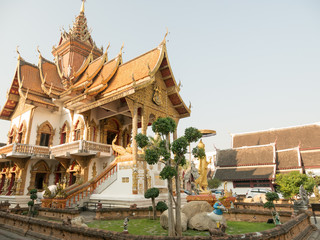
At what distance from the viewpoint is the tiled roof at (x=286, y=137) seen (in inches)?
1098

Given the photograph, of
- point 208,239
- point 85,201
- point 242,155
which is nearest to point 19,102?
point 85,201

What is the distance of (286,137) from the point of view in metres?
30.3

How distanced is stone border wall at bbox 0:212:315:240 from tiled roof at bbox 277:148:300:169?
780 inches

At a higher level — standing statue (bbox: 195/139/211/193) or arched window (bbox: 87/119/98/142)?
arched window (bbox: 87/119/98/142)

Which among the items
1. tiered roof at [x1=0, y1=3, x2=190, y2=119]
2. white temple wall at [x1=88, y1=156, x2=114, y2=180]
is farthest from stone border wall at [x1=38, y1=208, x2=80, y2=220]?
tiered roof at [x1=0, y1=3, x2=190, y2=119]

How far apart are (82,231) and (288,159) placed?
26108 mm

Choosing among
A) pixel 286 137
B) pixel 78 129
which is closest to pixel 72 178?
pixel 78 129

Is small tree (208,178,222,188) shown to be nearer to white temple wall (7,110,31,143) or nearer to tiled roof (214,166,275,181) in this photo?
tiled roof (214,166,275,181)

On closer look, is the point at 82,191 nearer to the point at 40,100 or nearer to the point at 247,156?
the point at 40,100

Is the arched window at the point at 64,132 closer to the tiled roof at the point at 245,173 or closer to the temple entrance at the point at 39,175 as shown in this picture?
the temple entrance at the point at 39,175

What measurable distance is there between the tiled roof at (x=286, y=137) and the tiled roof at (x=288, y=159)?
3.02m

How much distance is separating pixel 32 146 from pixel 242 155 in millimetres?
23464

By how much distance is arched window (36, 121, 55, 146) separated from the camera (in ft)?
48.6

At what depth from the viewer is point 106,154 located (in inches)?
514
